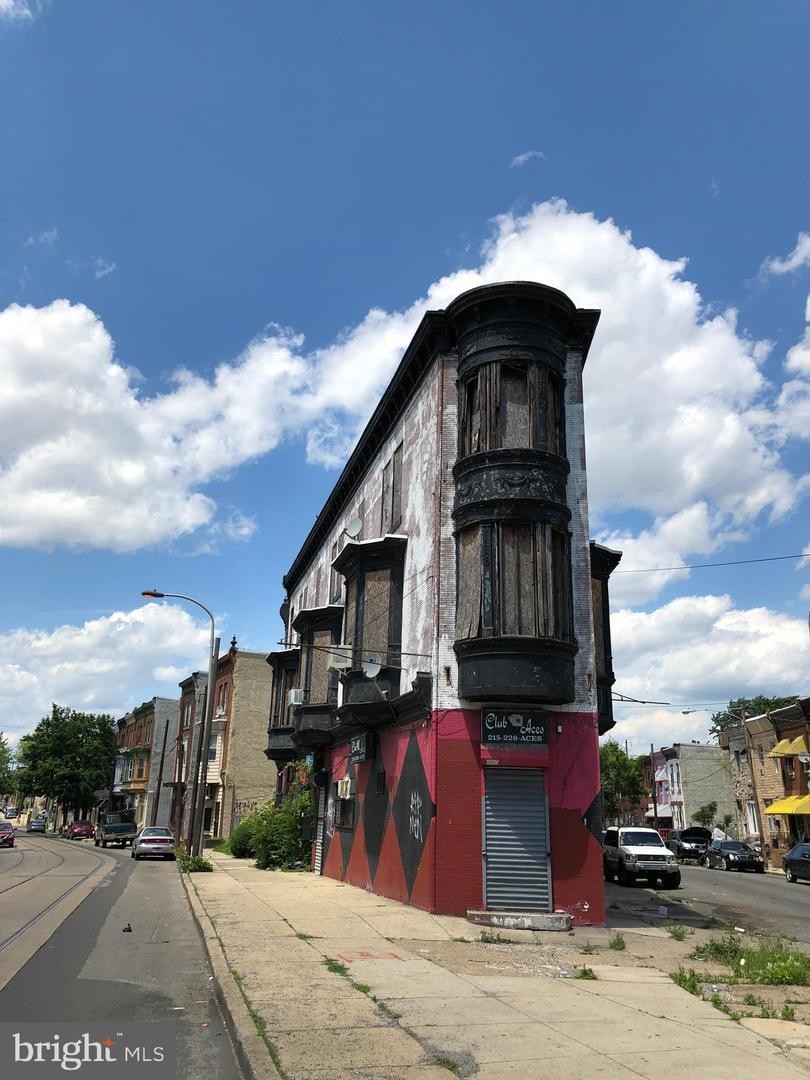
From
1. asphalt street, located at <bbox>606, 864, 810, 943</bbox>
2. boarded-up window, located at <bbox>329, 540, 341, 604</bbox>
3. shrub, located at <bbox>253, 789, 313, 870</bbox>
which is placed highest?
boarded-up window, located at <bbox>329, 540, 341, 604</bbox>

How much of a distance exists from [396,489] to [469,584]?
6128 mm

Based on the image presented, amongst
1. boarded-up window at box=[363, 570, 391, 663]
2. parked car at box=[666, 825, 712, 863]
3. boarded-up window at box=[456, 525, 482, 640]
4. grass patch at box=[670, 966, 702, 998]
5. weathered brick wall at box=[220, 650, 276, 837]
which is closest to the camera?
grass patch at box=[670, 966, 702, 998]

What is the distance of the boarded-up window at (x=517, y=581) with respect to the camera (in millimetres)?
15914

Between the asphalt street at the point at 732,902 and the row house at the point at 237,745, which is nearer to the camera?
the asphalt street at the point at 732,902

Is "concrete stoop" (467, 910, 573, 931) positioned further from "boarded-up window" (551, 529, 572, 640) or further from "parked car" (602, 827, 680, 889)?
"parked car" (602, 827, 680, 889)

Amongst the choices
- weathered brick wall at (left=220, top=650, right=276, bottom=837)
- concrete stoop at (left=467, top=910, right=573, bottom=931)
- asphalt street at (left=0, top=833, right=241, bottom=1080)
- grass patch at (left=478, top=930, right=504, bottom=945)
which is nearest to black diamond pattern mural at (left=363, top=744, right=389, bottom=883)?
asphalt street at (left=0, top=833, right=241, bottom=1080)

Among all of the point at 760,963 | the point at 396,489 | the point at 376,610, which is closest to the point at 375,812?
the point at 376,610

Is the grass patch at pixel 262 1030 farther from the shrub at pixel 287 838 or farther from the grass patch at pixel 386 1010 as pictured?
the shrub at pixel 287 838

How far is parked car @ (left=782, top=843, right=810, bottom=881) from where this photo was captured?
3219cm

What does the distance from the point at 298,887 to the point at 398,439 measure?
11563 millimetres

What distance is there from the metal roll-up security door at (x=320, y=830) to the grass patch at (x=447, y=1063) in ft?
68.0

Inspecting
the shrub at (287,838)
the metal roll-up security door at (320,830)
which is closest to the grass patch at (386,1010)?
the metal roll-up security door at (320,830)

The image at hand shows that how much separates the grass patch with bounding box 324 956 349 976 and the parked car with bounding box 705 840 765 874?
113 ft

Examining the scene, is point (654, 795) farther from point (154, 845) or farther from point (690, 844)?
point (154, 845)
